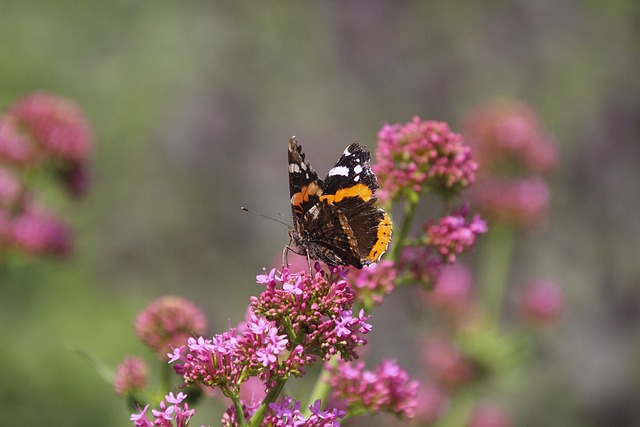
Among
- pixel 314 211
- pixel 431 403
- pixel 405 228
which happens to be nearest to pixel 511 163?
pixel 431 403

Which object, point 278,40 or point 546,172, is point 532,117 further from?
point 278,40

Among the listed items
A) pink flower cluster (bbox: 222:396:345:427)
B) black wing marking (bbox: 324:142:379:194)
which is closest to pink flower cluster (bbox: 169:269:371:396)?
pink flower cluster (bbox: 222:396:345:427)

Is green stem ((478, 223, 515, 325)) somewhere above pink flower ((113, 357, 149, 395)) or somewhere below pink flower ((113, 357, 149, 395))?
above

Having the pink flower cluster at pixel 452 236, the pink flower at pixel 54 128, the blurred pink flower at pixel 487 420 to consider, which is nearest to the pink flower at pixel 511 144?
the blurred pink flower at pixel 487 420

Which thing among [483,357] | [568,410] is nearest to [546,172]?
[483,357]

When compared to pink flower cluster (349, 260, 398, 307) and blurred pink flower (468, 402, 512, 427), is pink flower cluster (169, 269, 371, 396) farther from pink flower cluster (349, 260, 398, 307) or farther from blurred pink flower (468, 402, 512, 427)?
blurred pink flower (468, 402, 512, 427)

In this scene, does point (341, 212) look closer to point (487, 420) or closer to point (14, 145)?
point (14, 145)

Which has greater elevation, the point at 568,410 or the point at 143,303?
the point at 568,410
